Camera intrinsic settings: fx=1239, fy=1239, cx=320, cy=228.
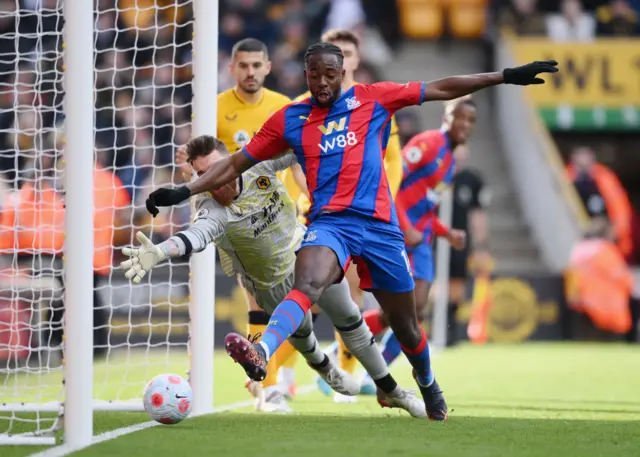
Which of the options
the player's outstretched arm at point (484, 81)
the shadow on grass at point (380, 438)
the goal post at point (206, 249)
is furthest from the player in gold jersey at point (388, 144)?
the shadow on grass at point (380, 438)

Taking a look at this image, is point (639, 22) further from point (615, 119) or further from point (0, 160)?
point (0, 160)

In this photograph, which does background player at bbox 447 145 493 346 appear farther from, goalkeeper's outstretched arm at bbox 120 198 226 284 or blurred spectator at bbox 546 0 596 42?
goalkeeper's outstretched arm at bbox 120 198 226 284

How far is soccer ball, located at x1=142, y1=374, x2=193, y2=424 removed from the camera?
6055mm

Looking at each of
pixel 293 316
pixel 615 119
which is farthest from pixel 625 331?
Result: pixel 293 316

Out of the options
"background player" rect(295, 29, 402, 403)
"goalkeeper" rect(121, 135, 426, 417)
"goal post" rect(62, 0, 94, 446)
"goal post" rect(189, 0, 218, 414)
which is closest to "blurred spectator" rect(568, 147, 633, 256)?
"background player" rect(295, 29, 402, 403)

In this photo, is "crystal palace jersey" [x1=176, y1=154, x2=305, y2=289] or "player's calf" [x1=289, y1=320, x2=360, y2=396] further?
"player's calf" [x1=289, y1=320, x2=360, y2=396]

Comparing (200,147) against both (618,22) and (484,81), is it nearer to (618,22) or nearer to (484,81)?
(484,81)

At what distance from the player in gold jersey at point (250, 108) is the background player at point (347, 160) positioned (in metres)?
1.51

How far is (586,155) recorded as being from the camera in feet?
58.3

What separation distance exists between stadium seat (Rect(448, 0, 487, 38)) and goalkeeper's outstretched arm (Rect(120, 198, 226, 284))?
1442 cm

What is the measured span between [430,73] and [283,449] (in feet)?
52.2

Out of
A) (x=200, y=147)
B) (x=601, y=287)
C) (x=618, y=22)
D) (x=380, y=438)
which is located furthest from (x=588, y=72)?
(x=380, y=438)

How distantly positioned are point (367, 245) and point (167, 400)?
1.24 m

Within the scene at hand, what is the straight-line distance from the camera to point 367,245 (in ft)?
19.4
